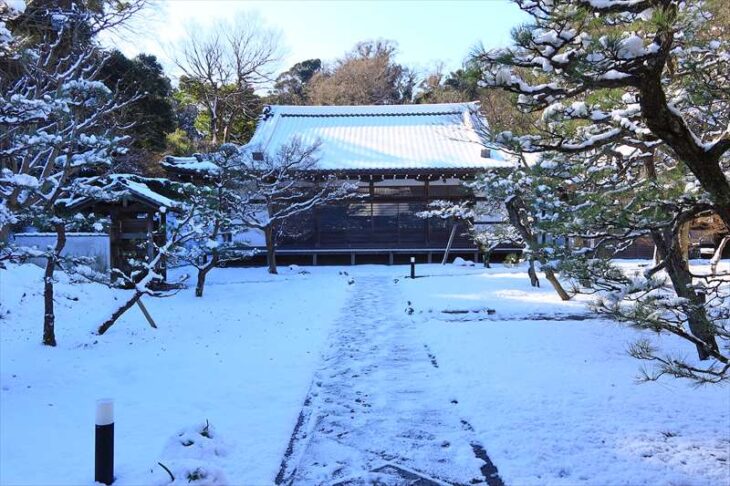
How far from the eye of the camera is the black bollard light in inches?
132

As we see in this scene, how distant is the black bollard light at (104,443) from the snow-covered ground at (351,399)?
0.15m

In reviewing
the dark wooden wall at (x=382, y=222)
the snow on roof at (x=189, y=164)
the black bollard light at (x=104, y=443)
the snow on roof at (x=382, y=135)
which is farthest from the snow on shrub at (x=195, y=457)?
the dark wooden wall at (x=382, y=222)

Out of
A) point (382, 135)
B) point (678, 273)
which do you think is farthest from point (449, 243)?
point (678, 273)

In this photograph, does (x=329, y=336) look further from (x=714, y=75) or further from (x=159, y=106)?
(x=159, y=106)

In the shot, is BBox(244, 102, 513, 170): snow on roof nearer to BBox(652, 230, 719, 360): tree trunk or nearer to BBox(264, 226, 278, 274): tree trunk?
BBox(264, 226, 278, 274): tree trunk

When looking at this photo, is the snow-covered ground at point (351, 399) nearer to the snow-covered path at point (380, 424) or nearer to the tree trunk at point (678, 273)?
the snow-covered path at point (380, 424)

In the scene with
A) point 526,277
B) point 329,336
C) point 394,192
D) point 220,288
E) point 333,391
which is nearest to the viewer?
point 333,391

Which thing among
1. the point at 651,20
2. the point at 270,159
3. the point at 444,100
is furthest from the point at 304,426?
the point at 444,100

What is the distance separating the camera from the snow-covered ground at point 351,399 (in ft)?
12.2

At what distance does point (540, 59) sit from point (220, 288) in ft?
38.6

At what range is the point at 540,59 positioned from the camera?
311cm

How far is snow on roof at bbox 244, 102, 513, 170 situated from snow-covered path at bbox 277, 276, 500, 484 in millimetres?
10913

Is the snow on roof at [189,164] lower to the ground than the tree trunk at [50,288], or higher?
higher

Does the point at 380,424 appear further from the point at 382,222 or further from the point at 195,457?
the point at 382,222
